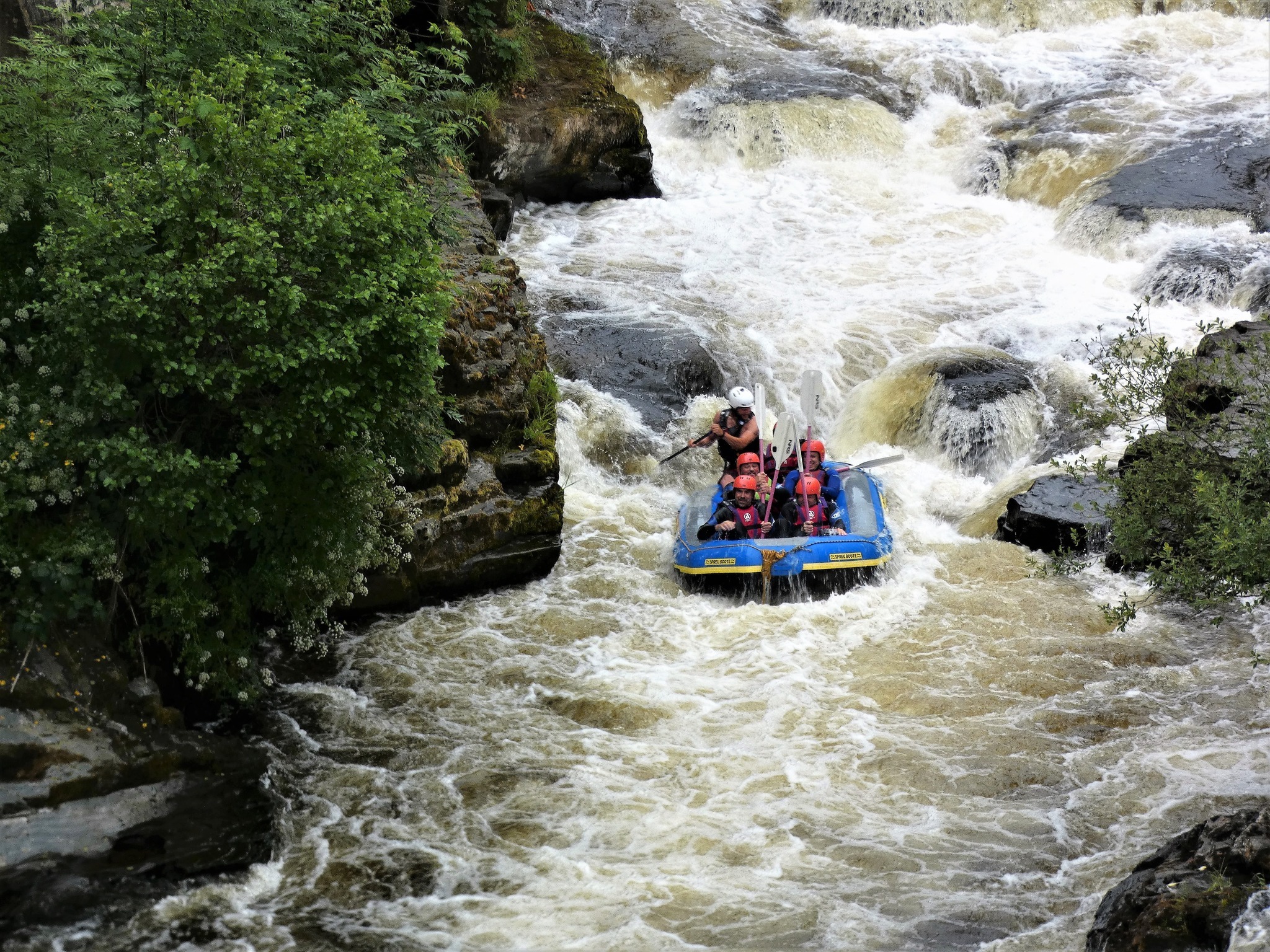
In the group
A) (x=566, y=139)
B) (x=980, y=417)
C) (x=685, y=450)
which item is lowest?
(x=685, y=450)

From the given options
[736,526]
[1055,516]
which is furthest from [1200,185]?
[736,526]

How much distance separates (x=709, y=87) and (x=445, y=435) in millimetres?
12244

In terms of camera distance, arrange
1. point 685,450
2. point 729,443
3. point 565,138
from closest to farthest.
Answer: point 729,443
point 685,450
point 565,138

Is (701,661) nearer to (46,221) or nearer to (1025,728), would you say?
(1025,728)

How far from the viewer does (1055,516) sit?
10016 mm

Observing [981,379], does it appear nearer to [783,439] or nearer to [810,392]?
[810,392]

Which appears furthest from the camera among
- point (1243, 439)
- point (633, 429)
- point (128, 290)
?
point (633, 429)

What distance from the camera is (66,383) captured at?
618cm

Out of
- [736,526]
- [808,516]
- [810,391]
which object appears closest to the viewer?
[736,526]

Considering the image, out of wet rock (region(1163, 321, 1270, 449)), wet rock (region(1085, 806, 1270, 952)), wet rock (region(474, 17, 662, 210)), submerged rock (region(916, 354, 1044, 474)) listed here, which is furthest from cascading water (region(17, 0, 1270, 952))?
wet rock (region(1163, 321, 1270, 449))

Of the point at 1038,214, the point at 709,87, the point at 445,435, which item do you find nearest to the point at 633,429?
the point at 445,435

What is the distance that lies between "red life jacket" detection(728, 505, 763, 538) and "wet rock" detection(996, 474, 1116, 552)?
2.31 m

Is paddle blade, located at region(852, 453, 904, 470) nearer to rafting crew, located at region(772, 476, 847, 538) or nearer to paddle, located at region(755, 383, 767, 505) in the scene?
rafting crew, located at region(772, 476, 847, 538)

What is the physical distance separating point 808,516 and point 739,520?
566mm
